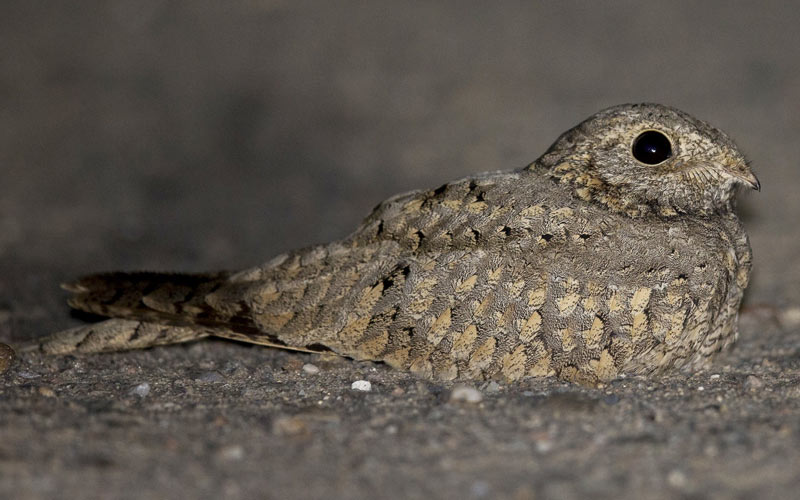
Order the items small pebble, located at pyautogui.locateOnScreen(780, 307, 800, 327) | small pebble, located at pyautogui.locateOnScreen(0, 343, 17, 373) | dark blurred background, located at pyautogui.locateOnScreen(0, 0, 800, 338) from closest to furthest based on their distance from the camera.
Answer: small pebble, located at pyautogui.locateOnScreen(0, 343, 17, 373), small pebble, located at pyautogui.locateOnScreen(780, 307, 800, 327), dark blurred background, located at pyautogui.locateOnScreen(0, 0, 800, 338)

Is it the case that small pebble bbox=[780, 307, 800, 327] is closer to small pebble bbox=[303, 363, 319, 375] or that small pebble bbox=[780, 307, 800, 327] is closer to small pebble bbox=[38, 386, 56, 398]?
small pebble bbox=[303, 363, 319, 375]

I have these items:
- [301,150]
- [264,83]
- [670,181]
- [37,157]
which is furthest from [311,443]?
[264,83]

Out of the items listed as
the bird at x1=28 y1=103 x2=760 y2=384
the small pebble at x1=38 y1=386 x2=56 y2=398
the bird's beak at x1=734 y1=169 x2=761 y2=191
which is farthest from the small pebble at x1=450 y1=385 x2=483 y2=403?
the small pebble at x1=38 y1=386 x2=56 y2=398

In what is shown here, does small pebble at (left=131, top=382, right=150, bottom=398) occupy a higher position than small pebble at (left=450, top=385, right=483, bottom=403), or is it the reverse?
small pebble at (left=131, top=382, right=150, bottom=398)

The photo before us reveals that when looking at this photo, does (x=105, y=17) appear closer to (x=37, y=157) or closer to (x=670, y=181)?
(x=37, y=157)

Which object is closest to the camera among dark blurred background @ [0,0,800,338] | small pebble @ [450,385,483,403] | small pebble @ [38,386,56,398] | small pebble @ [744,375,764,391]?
small pebble @ [450,385,483,403]

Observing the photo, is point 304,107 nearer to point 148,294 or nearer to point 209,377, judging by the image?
point 148,294

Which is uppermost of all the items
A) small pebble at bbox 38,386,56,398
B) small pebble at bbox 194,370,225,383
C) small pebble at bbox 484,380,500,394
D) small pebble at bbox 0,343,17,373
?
small pebble at bbox 0,343,17,373

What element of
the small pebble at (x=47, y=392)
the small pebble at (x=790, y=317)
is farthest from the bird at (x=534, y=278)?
the small pebble at (x=790, y=317)
